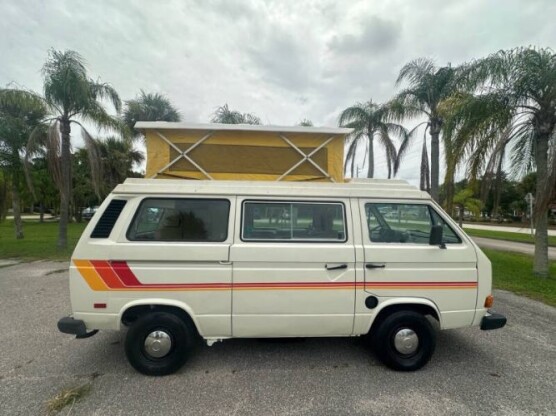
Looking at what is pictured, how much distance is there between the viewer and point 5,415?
2.46 metres

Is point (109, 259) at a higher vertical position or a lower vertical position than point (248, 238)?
lower

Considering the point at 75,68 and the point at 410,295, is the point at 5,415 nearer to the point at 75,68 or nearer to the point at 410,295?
the point at 410,295

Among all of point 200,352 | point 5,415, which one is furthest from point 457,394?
point 5,415

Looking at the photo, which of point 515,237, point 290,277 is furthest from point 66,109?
point 515,237

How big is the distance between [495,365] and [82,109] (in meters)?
13.1

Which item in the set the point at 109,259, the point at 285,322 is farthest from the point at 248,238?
the point at 109,259

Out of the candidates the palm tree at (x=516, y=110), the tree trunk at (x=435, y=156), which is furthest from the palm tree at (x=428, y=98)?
the palm tree at (x=516, y=110)

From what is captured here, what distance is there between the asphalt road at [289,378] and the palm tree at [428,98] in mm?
8443

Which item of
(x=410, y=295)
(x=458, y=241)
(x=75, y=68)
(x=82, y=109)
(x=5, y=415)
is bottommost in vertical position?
(x=5, y=415)

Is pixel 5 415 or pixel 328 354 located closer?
pixel 5 415

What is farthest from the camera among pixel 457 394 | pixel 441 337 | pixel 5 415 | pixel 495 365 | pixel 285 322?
pixel 441 337

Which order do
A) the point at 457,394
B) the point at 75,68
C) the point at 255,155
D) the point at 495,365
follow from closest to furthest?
the point at 457,394, the point at 495,365, the point at 255,155, the point at 75,68

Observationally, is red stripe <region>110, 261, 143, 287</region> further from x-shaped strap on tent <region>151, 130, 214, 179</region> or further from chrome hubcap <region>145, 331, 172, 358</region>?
x-shaped strap on tent <region>151, 130, 214, 179</region>

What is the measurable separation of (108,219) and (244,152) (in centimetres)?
166
